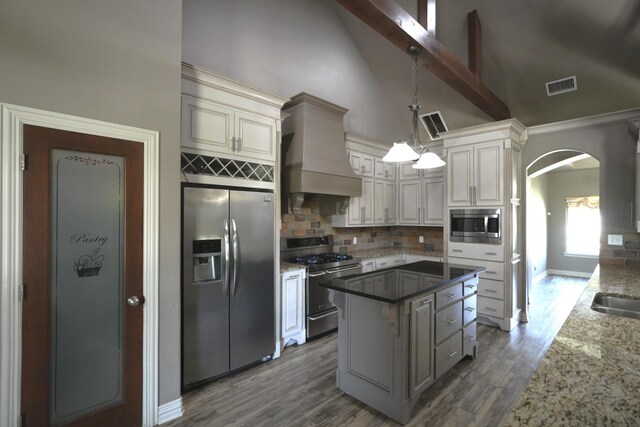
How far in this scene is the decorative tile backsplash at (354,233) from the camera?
4105 mm

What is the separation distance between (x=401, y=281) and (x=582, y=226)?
23.0 ft

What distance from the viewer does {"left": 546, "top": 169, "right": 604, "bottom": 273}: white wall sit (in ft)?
22.4

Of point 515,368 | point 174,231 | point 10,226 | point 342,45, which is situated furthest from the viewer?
point 342,45

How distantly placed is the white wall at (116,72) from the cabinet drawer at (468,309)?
2450 millimetres

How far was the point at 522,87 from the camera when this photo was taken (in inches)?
162

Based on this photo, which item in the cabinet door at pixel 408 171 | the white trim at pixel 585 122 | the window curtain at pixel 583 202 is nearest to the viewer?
the white trim at pixel 585 122

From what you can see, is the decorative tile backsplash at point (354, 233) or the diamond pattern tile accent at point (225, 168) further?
the decorative tile backsplash at point (354, 233)

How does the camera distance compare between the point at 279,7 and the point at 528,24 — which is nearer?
the point at 528,24

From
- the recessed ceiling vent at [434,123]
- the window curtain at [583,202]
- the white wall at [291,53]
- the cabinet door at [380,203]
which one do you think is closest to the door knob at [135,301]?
the white wall at [291,53]

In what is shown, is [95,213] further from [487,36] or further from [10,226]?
[487,36]

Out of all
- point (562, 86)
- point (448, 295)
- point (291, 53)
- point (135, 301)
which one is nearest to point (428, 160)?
A: point (448, 295)

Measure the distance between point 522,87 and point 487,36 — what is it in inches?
33.9

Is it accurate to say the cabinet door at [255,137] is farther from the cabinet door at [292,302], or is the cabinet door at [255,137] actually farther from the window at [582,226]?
the window at [582,226]

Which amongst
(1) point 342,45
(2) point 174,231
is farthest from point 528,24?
(2) point 174,231
